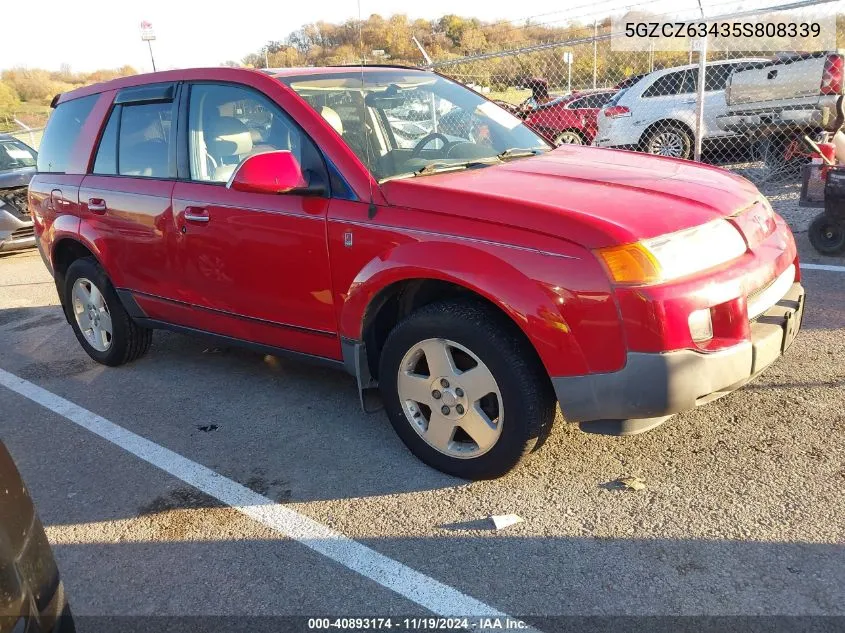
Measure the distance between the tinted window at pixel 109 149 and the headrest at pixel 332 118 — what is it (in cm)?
174

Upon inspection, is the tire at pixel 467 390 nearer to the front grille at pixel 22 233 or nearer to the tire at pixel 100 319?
the tire at pixel 100 319

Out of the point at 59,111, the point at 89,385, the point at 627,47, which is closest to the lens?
the point at 89,385

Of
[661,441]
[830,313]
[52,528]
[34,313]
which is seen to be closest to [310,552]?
[52,528]

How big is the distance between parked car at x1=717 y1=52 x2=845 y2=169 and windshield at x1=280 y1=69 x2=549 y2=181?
6021 mm

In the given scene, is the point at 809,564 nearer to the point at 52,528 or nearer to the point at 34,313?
the point at 52,528

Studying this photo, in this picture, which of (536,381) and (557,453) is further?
(557,453)

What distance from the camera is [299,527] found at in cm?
303

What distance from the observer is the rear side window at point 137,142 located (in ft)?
14.0

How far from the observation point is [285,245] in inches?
141

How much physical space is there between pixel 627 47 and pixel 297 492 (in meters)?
8.42

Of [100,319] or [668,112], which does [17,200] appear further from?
[668,112]

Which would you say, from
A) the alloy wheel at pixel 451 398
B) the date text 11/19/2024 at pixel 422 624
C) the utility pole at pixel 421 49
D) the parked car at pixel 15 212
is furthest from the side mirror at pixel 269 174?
the parked car at pixel 15 212

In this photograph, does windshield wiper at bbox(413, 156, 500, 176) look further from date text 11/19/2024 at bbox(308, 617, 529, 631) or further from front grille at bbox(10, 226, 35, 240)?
front grille at bbox(10, 226, 35, 240)

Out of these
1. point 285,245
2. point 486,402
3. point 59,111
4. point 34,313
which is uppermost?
point 59,111
